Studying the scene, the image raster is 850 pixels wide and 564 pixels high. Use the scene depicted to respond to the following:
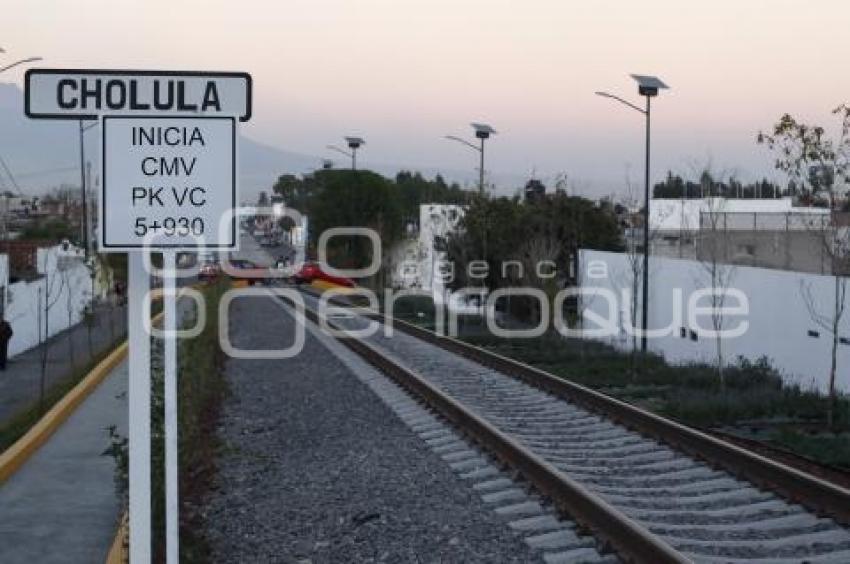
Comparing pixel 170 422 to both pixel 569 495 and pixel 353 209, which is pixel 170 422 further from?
pixel 353 209

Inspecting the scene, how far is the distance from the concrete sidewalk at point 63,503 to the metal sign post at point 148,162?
143 inches

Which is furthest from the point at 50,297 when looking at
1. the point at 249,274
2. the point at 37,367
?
the point at 249,274

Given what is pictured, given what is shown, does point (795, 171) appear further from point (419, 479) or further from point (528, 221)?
point (528, 221)

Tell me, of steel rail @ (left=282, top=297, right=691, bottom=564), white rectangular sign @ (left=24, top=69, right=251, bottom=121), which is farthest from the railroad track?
white rectangular sign @ (left=24, top=69, right=251, bottom=121)

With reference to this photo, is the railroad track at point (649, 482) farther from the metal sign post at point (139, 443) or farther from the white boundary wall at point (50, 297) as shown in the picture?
the white boundary wall at point (50, 297)

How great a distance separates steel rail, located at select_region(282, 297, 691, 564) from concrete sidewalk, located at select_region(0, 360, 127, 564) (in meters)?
3.57

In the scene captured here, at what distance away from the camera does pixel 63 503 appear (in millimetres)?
10609

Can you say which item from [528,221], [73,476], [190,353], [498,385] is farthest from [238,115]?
[528,221]

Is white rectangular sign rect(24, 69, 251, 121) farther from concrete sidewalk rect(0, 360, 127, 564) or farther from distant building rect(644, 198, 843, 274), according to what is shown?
distant building rect(644, 198, 843, 274)

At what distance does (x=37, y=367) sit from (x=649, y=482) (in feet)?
83.3

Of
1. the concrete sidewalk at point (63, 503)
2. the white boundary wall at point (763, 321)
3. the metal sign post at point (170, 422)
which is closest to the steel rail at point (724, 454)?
the white boundary wall at point (763, 321)

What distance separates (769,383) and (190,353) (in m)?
10.2

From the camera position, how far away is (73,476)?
39.4ft

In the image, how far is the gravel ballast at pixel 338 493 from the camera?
8430 mm
